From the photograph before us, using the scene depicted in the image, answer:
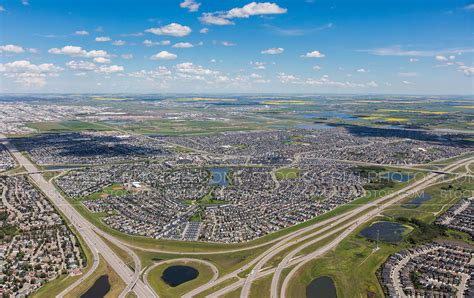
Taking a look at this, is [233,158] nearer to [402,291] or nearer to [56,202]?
[56,202]

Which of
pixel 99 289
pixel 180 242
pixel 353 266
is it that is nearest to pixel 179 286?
pixel 99 289

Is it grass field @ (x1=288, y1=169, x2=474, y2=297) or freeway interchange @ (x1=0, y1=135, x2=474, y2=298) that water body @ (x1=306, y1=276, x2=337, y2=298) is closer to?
grass field @ (x1=288, y1=169, x2=474, y2=297)

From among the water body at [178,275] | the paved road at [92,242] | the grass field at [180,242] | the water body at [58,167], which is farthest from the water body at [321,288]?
the water body at [58,167]

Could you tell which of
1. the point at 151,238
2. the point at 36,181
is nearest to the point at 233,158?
the point at 36,181

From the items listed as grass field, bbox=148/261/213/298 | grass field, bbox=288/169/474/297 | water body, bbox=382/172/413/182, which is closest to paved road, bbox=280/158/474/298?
grass field, bbox=288/169/474/297

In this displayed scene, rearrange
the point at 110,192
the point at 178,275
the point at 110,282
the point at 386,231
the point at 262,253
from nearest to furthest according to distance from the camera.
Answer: the point at 110,282 → the point at 178,275 → the point at 262,253 → the point at 386,231 → the point at 110,192

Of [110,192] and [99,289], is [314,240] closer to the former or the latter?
[99,289]

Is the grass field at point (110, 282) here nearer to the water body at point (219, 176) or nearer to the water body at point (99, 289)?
the water body at point (99, 289)
